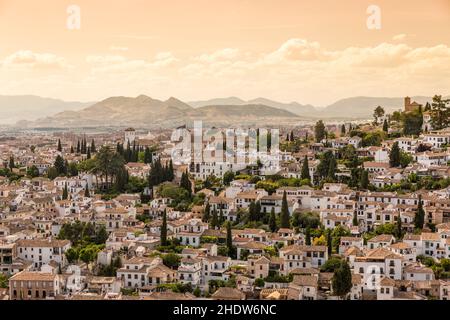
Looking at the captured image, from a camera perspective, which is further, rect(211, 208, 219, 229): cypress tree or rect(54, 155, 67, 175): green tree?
rect(54, 155, 67, 175): green tree

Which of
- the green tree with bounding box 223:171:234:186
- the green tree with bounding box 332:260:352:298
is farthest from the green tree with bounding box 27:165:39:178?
the green tree with bounding box 332:260:352:298

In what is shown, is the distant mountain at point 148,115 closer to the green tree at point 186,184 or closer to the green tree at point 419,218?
the green tree at point 186,184

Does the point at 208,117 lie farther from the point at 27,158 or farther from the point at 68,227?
the point at 68,227

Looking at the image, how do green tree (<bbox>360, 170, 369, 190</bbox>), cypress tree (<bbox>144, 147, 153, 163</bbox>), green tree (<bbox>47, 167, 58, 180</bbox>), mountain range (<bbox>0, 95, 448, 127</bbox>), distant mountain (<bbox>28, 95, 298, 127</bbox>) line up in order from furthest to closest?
distant mountain (<bbox>28, 95, 298, 127</bbox>) < mountain range (<bbox>0, 95, 448, 127</bbox>) < cypress tree (<bbox>144, 147, 153, 163</bbox>) < green tree (<bbox>47, 167, 58, 180</bbox>) < green tree (<bbox>360, 170, 369, 190</bbox>)

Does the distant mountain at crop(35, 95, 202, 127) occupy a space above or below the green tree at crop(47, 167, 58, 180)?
above

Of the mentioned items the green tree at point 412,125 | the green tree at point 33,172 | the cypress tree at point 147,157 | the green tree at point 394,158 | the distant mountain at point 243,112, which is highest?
the distant mountain at point 243,112

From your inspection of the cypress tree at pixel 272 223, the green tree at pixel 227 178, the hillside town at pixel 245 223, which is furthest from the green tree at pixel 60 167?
the cypress tree at pixel 272 223

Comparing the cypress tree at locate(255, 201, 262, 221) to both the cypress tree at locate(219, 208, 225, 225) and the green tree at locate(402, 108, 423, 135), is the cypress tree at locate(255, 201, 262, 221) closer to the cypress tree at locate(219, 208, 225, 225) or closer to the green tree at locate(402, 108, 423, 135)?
the cypress tree at locate(219, 208, 225, 225)
